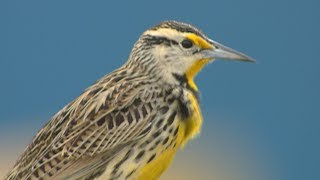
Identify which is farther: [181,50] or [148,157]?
[181,50]

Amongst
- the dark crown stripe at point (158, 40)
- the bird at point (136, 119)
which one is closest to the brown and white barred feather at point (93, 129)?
the bird at point (136, 119)

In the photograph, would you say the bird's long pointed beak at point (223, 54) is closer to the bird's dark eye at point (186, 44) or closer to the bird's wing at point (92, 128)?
the bird's dark eye at point (186, 44)

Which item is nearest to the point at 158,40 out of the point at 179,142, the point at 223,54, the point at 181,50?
the point at 181,50

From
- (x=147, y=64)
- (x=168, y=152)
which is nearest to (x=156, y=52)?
(x=147, y=64)

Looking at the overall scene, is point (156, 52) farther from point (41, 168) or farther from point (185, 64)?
point (41, 168)

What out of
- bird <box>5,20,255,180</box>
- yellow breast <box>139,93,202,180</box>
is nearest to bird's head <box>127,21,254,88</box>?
bird <box>5,20,255,180</box>

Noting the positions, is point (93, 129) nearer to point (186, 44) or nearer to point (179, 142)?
point (179, 142)
